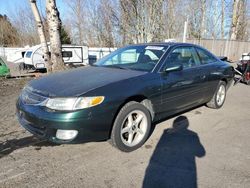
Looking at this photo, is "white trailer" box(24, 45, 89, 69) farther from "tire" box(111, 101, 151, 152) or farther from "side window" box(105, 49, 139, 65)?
"tire" box(111, 101, 151, 152)

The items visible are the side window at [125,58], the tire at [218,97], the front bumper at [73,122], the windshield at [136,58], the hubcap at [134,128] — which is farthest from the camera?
the tire at [218,97]

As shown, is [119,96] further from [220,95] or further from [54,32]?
[54,32]

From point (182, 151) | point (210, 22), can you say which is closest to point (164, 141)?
point (182, 151)

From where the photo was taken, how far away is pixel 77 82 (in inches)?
130

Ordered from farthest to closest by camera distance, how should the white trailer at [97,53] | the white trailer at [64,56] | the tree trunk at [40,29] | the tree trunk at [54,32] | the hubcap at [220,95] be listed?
the white trailer at [97,53], the white trailer at [64,56], the tree trunk at [40,29], the tree trunk at [54,32], the hubcap at [220,95]

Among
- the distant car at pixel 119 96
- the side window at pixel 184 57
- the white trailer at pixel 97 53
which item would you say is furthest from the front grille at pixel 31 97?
the white trailer at pixel 97 53

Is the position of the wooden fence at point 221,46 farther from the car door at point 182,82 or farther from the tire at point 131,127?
the tire at point 131,127

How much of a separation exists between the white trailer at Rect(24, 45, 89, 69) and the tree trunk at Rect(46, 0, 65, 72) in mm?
11718

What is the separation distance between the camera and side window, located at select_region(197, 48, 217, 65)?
4.89 meters

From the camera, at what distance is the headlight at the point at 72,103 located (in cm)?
286

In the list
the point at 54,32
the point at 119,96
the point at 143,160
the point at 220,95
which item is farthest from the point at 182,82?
the point at 54,32

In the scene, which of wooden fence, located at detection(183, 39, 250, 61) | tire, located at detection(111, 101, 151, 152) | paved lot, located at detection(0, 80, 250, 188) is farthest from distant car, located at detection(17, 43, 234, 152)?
wooden fence, located at detection(183, 39, 250, 61)

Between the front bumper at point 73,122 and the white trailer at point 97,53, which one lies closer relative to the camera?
the front bumper at point 73,122

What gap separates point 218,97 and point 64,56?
18611 mm
